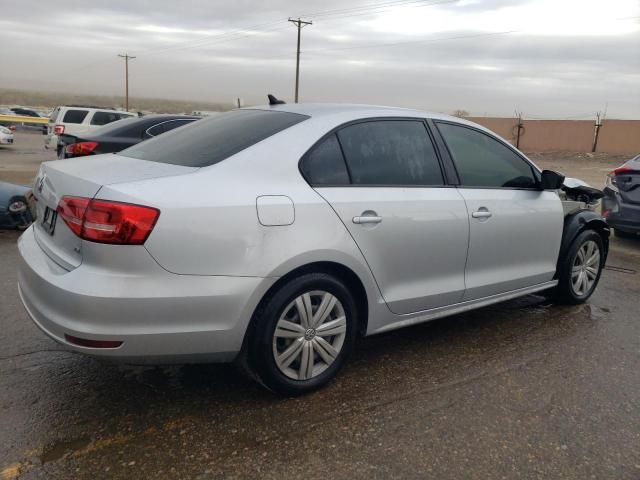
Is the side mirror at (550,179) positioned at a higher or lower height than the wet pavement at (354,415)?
higher

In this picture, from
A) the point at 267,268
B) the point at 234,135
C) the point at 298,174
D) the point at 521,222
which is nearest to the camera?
the point at 267,268

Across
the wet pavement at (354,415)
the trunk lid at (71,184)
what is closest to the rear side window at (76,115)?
the wet pavement at (354,415)

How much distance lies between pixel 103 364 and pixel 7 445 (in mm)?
886

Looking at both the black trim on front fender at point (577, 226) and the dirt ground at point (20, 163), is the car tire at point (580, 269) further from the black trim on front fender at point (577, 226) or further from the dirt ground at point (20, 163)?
the dirt ground at point (20, 163)

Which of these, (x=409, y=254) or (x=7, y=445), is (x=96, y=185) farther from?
(x=409, y=254)

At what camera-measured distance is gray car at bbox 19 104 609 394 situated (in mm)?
2525

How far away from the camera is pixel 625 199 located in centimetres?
727

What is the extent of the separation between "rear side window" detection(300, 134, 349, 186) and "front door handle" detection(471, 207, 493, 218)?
3.36 ft

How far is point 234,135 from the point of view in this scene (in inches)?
128

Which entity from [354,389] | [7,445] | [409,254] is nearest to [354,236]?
[409,254]

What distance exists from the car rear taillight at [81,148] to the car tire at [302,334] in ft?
20.9

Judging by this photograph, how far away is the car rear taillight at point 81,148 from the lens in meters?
8.12

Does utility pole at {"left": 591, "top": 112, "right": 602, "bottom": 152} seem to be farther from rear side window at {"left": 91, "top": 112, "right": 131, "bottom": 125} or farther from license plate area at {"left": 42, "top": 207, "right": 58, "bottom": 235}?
license plate area at {"left": 42, "top": 207, "right": 58, "bottom": 235}

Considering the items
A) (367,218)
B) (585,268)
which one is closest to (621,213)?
(585,268)
